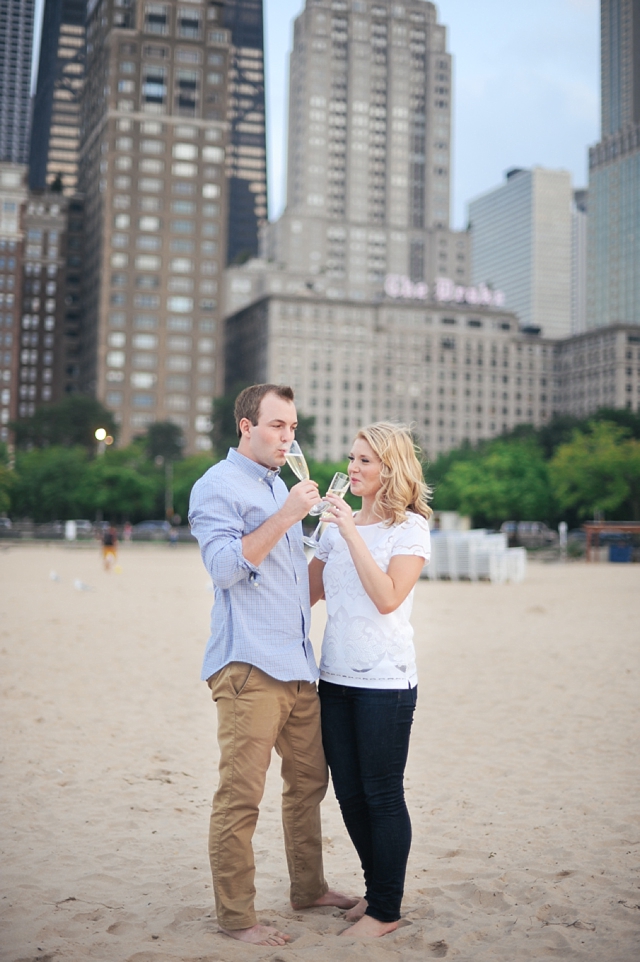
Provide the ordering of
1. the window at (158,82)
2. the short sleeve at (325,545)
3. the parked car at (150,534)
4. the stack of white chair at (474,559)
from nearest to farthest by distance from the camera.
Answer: the short sleeve at (325,545) < the stack of white chair at (474,559) < the parked car at (150,534) < the window at (158,82)

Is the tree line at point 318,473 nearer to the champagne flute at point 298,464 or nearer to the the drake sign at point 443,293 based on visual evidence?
the champagne flute at point 298,464

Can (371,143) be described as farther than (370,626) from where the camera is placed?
Yes

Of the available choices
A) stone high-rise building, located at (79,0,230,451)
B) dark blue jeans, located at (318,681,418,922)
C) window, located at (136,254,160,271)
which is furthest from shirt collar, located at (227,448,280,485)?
window, located at (136,254,160,271)

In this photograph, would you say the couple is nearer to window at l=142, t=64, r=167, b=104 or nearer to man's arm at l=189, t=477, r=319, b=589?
man's arm at l=189, t=477, r=319, b=589

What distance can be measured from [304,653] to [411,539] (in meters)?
0.69

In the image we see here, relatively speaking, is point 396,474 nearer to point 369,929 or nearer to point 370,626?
point 370,626

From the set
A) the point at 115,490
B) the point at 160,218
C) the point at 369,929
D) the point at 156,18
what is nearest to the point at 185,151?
the point at 160,218

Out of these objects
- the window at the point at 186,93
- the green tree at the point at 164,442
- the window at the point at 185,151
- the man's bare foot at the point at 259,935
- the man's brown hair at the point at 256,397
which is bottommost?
Answer: the man's bare foot at the point at 259,935

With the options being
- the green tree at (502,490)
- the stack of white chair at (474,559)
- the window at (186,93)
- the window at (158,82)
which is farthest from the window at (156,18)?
the stack of white chair at (474,559)

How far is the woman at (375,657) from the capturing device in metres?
4.03

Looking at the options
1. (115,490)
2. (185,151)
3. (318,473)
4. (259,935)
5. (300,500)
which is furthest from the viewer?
(185,151)

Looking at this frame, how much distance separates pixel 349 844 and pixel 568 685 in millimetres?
5586

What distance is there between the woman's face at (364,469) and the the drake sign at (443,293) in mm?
130667

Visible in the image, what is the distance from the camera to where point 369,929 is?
410 centimetres
